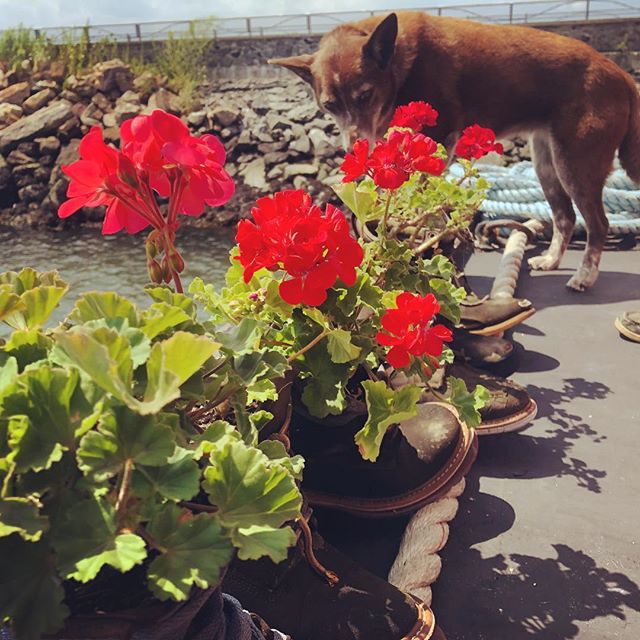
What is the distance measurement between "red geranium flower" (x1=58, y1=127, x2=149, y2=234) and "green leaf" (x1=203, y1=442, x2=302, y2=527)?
0.40 meters

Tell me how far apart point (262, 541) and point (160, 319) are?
296 mm

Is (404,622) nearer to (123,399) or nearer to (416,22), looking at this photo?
(123,399)

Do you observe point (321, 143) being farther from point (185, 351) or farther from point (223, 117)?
point (185, 351)

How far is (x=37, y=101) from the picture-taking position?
56.4ft

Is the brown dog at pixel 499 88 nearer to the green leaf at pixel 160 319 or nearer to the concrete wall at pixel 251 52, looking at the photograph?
the green leaf at pixel 160 319

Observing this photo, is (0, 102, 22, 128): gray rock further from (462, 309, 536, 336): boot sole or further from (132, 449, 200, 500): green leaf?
(132, 449, 200, 500): green leaf

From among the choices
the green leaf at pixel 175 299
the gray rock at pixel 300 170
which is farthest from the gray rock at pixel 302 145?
the green leaf at pixel 175 299

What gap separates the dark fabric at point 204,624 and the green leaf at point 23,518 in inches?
6.8

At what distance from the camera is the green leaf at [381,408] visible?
120 centimetres

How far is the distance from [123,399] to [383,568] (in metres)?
1.17

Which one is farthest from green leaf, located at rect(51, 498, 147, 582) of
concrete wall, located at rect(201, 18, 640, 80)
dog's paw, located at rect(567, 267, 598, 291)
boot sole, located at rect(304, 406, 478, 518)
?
concrete wall, located at rect(201, 18, 640, 80)

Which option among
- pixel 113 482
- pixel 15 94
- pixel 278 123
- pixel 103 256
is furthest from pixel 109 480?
pixel 15 94

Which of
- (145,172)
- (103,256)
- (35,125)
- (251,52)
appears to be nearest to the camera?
(145,172)

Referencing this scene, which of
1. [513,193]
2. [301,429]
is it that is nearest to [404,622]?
[301,429]
